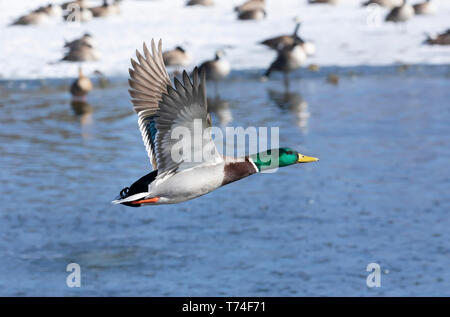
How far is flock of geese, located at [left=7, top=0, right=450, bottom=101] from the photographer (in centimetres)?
2703

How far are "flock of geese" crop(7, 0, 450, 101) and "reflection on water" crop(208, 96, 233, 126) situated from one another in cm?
78

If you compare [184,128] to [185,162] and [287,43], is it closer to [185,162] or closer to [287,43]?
[185,162]

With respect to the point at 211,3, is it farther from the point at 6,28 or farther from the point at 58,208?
the point at 58,208

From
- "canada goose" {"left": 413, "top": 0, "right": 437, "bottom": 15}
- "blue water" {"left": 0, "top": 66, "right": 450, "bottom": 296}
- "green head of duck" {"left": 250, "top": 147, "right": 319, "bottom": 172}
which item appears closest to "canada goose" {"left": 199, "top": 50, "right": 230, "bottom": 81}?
"blue water" {"left": 0, "top": 66, "right": 450, "bottom": 296}

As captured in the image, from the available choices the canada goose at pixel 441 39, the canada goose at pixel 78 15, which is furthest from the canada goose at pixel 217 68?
the canada goose at pixel 78 15

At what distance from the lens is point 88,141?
2303 cm

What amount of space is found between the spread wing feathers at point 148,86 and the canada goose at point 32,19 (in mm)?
30482

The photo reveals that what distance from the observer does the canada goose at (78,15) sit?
3716cm

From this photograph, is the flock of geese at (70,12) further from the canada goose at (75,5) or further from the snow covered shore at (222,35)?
the snow covered shore at (222,35)

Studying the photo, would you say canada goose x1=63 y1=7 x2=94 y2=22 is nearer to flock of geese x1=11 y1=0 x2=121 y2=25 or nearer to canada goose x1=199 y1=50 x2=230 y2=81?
flock of geese x1=11 y1=0 x2=121 y2=25

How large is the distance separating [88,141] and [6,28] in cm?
1500

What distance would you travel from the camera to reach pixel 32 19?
120 ft

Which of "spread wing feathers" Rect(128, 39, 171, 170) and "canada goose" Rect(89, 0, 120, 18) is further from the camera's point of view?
"canada goose" Rect(89, 0, 120, 18)
